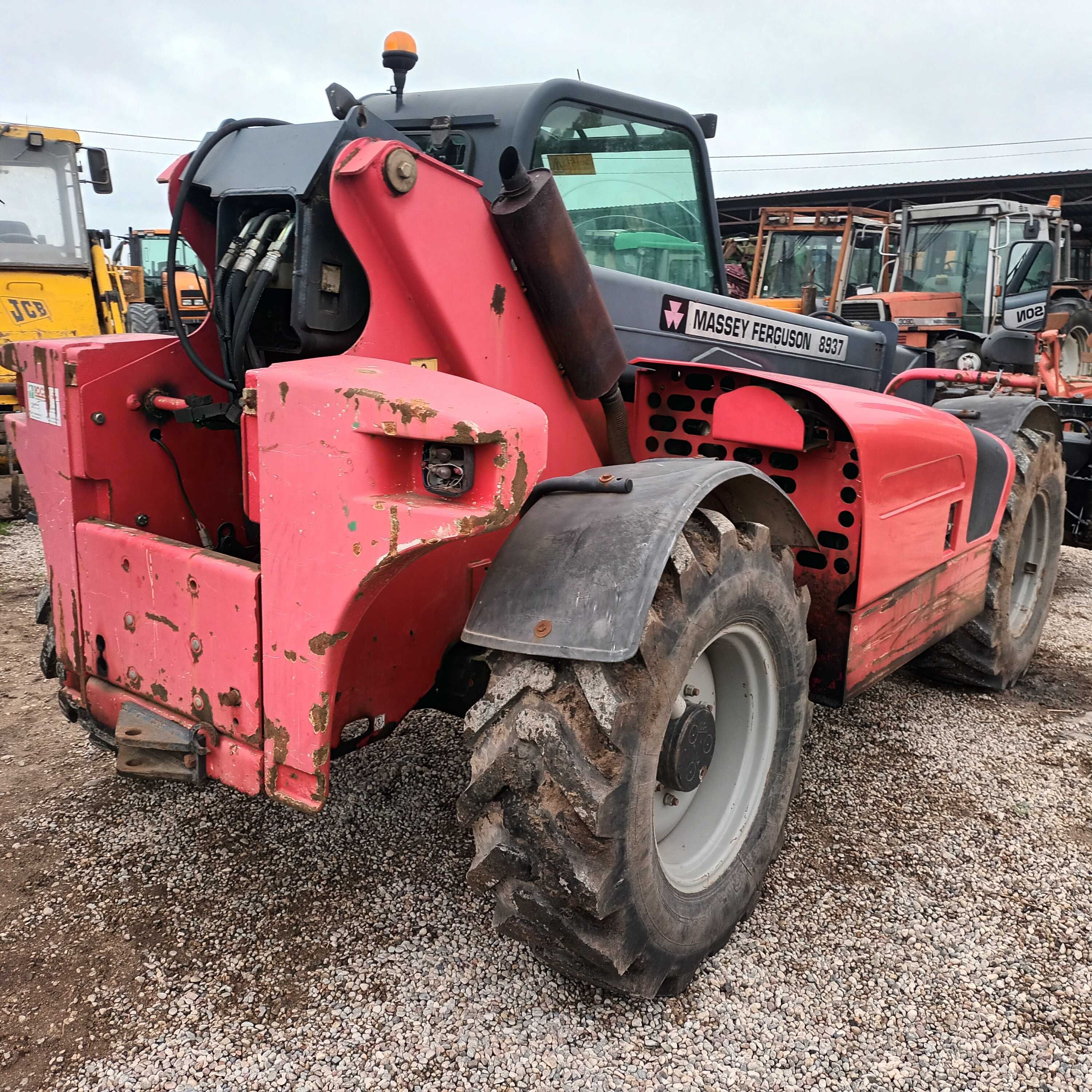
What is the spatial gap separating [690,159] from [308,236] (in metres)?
1.79

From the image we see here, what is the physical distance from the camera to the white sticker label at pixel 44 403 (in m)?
2.53

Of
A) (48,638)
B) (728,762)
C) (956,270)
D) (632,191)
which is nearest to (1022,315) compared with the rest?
(956,270)

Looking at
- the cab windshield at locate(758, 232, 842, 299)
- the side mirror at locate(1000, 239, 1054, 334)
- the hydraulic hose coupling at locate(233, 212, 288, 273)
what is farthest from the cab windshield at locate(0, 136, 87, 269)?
the side mirror at locate(1000, 239, 1054, 334)

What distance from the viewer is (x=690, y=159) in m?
3.39

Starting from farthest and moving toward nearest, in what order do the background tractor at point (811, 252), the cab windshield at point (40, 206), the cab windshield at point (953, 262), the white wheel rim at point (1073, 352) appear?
the background tractor at point (811, 252) → the cab windshield at point (953, 262) → the white wheel rim at point (1073, 352) → the cab windshield at point (40, 206)

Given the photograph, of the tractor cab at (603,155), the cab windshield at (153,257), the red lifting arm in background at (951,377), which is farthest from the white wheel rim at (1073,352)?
the cab windshield at (153,257)

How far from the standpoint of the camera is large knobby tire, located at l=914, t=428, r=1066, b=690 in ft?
13.5

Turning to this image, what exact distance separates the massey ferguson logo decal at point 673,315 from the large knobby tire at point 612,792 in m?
0.96

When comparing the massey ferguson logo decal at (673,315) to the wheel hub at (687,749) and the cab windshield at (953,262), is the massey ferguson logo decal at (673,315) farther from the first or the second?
the cab windshield at (953,262)

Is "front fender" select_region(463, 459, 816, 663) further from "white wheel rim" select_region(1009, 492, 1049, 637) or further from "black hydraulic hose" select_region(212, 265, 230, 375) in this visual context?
"white wheel rim" select_region(1009, 492, 1049, 637)

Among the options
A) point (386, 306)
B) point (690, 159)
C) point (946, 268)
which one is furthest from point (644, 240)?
point (946, 268)

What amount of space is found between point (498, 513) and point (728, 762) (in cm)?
122

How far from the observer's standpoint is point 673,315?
122 inches

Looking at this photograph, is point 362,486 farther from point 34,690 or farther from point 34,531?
point 34,531
